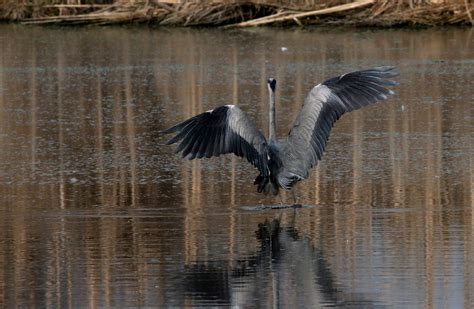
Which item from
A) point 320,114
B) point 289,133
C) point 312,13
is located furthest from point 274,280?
point 312,13

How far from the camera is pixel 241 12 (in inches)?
1127

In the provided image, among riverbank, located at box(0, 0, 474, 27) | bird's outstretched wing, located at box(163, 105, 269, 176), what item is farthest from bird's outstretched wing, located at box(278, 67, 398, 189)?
riverbank, located at box(0, 0, 474, 27)

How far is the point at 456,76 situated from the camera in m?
18.0

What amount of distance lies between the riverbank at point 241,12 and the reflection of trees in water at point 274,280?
1917 cm

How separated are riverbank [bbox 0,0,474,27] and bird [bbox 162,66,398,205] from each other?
1726cm

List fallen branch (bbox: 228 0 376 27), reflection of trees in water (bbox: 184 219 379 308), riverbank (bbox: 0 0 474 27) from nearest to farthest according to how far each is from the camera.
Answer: reflection of trees in water (bbox: 184 219 379 308), riverbank (bbox: 0 0 474 27), fallen branch (bbox: 228 0 376 27)

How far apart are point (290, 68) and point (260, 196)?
33.0 feet

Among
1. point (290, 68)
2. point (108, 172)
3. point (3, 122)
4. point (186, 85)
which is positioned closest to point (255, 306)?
point (108, 172)

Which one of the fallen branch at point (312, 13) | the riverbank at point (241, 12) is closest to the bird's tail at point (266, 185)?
the riverbank at point (241, 12)

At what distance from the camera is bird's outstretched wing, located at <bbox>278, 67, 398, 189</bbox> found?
927cm

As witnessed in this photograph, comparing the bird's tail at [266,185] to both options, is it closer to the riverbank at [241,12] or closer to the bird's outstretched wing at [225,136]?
the bird's outstretched wing at [225,136]

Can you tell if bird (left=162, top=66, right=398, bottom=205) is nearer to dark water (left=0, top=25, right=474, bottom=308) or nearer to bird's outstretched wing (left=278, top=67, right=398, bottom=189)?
bird's outstretched wing (left=278, top=67, right=398, bottom=189)

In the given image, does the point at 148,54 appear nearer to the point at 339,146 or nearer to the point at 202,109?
the point at 202,109

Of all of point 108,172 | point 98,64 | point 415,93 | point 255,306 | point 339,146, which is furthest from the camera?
point 98,64
